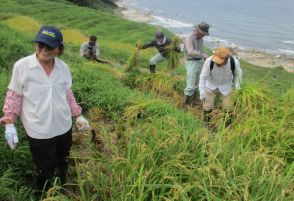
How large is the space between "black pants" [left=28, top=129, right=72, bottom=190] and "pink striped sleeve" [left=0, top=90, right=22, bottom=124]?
26 centimetres

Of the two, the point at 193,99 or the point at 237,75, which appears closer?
the point at 237,75

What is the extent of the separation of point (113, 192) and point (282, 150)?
7.50ft

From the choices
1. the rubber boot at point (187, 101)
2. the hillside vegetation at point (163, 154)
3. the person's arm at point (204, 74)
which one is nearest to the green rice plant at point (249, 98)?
the hillside vegetation at point (163, 154)

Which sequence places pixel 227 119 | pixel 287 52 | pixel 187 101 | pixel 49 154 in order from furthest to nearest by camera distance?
pixel 287 52, pixel 187 101, pixel 227 119, pixel 49 154

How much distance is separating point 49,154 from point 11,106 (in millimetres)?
571

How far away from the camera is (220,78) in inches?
263

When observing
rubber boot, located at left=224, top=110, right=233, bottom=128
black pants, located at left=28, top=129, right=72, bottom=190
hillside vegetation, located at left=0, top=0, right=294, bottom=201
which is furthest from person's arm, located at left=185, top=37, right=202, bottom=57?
black pants, located at left=28, top=129, right=72, bottom=190

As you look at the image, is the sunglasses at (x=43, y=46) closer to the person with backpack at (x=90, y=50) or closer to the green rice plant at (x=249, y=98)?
the green rice plant at (x=249, y=98)

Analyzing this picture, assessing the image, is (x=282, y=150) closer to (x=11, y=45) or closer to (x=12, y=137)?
(x=12, y=137)

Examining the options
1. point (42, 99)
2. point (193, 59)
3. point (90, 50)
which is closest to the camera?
point (42, 99)

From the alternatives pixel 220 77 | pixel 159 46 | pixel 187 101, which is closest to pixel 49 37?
pixel 220 77

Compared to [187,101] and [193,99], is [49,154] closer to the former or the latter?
[187,101]

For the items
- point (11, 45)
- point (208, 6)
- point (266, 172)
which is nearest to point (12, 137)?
point (266, 172)

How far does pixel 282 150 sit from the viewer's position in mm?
4977
